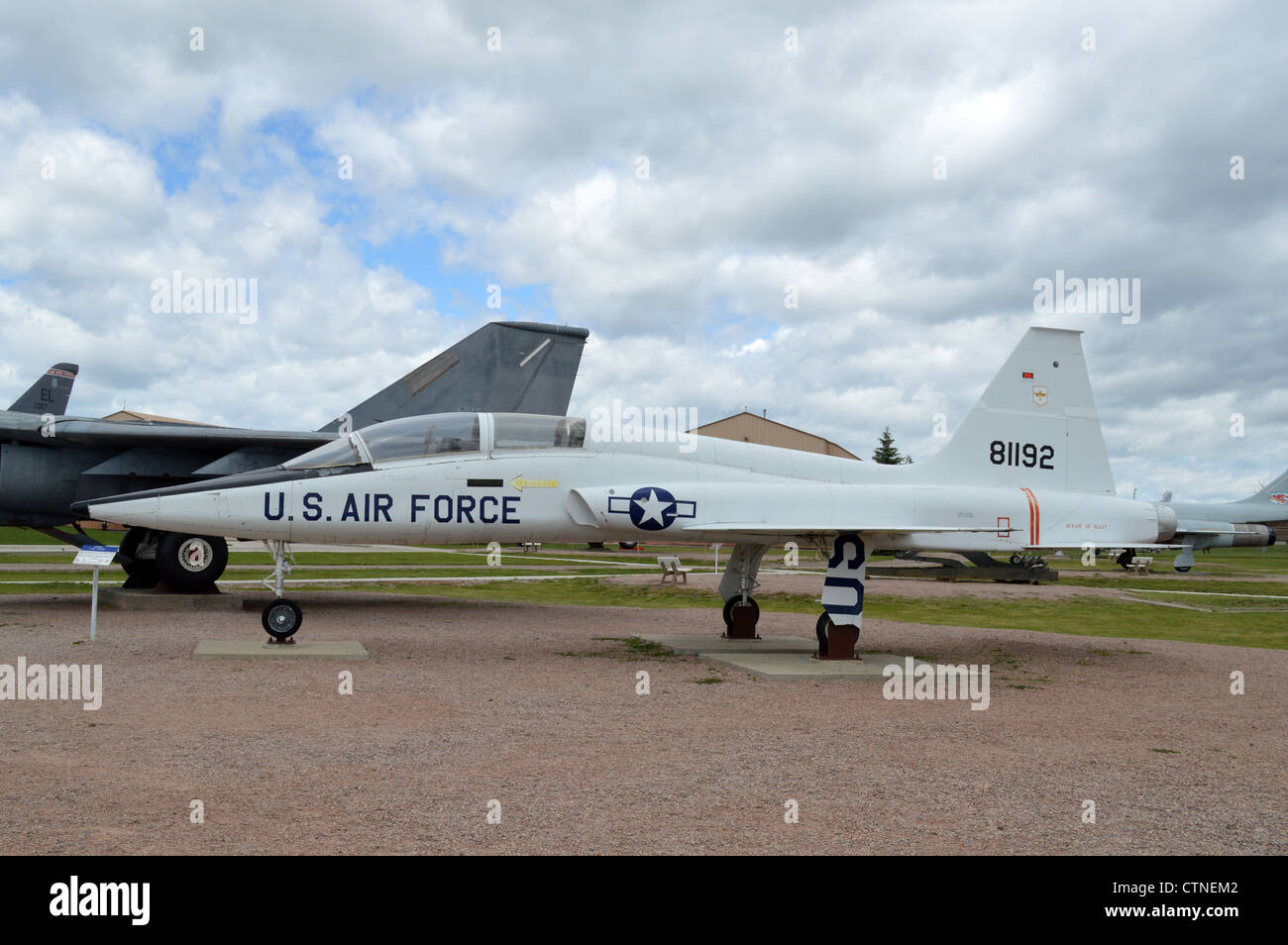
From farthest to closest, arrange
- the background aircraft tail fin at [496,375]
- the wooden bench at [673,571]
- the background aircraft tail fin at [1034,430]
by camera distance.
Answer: the wooden bench at [673,571] → the background aircraft tail fin at [496,375] → the background aircraft tail fin at [1034,430]

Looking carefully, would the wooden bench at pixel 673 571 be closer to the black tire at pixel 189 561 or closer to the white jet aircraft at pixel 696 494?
the black tire at pixel 189 561

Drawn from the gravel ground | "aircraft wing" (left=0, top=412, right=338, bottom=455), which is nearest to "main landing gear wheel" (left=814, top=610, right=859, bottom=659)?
the gravel ground

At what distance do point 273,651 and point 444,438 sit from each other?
2.95 meters

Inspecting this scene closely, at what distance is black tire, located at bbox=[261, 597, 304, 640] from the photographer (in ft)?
35.6

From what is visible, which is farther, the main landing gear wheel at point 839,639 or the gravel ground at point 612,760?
the main landing gear wheel at point 839,639

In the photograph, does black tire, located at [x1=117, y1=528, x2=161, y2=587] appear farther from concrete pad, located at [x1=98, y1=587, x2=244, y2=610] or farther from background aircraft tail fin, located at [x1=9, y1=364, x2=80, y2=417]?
background aircraft tail fin, located at [x1=9, y1=364, x2=80, y2=417]

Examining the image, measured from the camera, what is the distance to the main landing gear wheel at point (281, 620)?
1085 centimetres

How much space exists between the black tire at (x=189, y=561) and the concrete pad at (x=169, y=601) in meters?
0.27

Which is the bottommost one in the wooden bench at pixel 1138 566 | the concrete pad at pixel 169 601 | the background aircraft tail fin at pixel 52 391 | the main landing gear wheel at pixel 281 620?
the wooden bench at pixel 1138 566

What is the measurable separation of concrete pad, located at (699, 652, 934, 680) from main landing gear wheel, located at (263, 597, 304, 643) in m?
4.66

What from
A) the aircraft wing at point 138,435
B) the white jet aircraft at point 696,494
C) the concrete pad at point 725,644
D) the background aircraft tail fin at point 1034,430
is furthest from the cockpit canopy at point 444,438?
the aircraft wing at point 138,435

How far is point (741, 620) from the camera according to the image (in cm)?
1287
